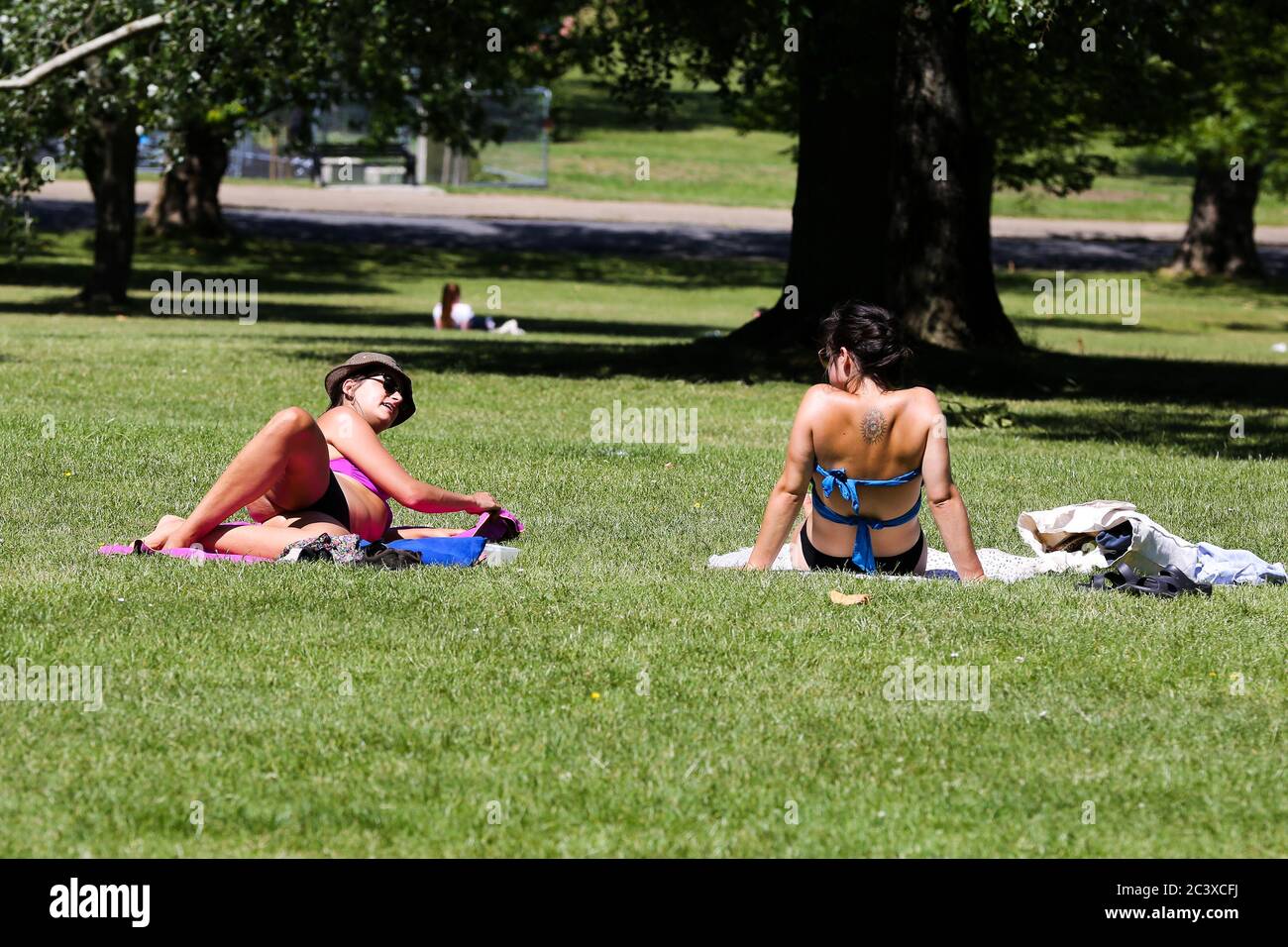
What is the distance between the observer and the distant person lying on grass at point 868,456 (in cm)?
789

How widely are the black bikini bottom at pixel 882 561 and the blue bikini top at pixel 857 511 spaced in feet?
0.12

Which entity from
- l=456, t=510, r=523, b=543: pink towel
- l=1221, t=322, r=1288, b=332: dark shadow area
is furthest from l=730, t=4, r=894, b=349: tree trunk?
l=1221, t=322, r=1288, b=332: dark shadow area

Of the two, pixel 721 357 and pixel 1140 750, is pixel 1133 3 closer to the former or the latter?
pixel 721 357

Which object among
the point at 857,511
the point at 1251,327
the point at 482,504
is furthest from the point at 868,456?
the point at 1251,327

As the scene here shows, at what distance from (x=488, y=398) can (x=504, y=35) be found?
30.2ft

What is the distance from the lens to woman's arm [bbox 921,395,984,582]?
25.7 feet

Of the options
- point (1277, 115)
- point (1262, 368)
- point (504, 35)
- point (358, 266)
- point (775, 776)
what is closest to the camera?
point (775, 776)

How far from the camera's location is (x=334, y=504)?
8.36m

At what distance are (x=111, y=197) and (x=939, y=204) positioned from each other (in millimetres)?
12581

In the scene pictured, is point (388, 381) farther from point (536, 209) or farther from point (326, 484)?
point (536, 209)

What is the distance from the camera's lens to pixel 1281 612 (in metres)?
7.64

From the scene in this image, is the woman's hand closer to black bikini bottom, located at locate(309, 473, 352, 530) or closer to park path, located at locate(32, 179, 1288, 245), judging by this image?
black bikini bottom, located at locate(309, 473, 352, 530)

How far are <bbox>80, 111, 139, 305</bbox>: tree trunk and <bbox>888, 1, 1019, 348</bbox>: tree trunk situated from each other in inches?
430

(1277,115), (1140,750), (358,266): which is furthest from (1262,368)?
(358,266)
